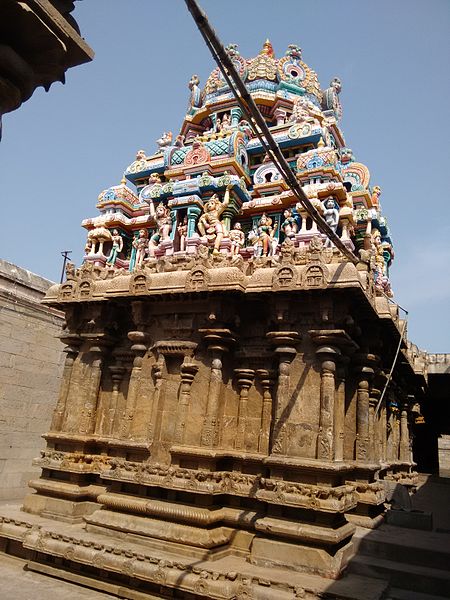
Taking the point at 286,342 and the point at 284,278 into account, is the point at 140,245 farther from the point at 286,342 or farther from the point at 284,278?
the point at 286,342

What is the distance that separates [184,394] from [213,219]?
9399mm

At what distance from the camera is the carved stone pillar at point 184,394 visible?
27.6ft

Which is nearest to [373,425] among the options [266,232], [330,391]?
[330,391]

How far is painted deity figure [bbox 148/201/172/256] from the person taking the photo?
18219mm

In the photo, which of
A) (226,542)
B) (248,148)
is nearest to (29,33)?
(226,542)

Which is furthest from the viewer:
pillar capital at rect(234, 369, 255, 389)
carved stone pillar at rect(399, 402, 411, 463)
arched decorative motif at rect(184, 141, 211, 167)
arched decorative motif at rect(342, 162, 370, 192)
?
arched decorative motif at rect(342, 162, 370, 192)

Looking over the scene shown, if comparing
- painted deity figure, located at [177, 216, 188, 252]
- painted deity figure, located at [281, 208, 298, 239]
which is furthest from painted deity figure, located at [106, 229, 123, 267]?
painted deity figure, located at [281, 208, 298, 239]

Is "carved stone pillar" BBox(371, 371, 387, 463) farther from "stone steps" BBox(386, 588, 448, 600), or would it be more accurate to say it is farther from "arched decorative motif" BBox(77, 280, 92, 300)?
"arched decorative motif" BBox(77, 280, 92, 300)

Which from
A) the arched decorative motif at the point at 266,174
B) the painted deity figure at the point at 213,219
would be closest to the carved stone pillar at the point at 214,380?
the painted deity figure at the point at 213,219

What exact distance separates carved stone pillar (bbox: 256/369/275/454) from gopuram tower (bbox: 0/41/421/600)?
0.02m

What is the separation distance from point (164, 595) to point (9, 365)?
27.7 feet

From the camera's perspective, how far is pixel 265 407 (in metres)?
8.56

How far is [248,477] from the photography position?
8.22 meters

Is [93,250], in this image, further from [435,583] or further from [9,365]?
[435,583]
